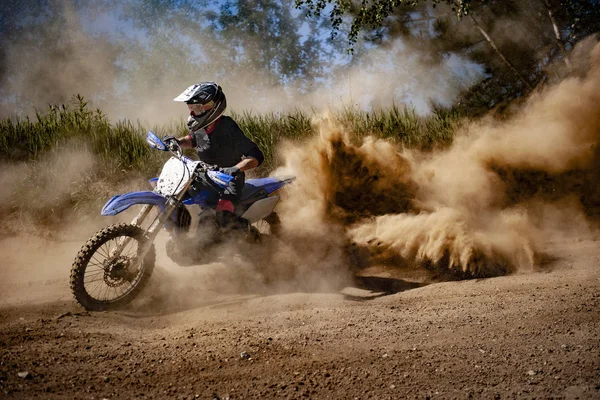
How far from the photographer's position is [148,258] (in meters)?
4.90

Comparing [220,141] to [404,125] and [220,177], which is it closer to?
[220,177]

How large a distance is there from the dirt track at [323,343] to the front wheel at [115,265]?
0.17 meters

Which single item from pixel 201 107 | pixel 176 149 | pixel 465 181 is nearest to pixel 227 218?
pixel 176 149

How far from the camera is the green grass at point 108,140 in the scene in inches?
344

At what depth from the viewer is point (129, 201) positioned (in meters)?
4.70

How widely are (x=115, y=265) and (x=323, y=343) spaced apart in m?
2.17

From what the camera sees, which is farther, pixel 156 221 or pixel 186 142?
pixel 186 142

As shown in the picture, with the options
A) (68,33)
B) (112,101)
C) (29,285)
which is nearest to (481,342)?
(29,285)

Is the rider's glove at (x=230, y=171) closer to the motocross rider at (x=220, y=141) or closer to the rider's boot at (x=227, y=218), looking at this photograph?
the motocross rider at (x=220, y=141)

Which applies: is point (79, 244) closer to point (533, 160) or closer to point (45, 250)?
point (45, 250)

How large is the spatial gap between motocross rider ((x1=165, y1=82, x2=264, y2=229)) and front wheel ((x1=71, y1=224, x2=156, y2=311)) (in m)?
0.88

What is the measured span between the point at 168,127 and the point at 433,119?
18.2 ft

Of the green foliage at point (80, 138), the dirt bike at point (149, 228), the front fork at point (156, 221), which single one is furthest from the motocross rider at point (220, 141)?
the green foliage at point (80, 138)

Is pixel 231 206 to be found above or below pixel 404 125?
below
